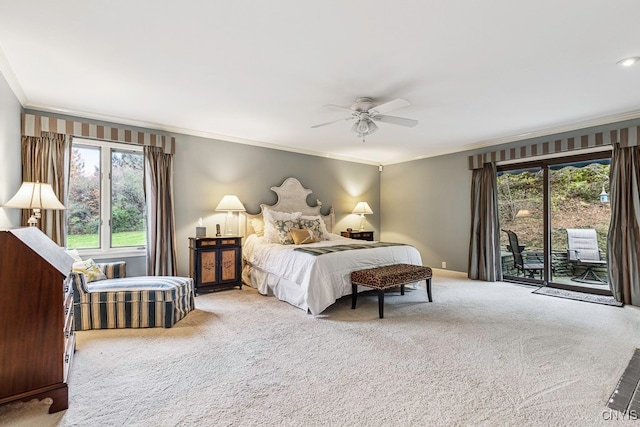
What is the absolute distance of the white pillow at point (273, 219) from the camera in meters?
5.07

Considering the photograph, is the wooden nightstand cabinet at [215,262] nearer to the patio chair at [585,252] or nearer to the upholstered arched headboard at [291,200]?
the upholstered arched headboard at [291,200]

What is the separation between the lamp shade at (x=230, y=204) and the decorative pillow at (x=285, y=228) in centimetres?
62

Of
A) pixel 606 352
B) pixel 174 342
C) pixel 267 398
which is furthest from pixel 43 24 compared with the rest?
pixel 606 352

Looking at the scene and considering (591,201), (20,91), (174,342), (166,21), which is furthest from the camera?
(591,201)

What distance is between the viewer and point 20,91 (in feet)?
11.3

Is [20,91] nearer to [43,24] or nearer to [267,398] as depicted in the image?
[43,24]

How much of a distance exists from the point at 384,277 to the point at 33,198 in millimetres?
3586

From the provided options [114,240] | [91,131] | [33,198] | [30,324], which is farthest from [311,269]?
[91,131]

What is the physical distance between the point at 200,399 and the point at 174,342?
42.0 inches

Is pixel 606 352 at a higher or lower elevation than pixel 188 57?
lower

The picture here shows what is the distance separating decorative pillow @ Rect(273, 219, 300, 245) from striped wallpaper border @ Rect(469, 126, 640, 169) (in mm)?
3412

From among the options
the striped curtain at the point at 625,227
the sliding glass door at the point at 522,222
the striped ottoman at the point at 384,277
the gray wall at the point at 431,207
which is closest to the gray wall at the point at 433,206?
the gray wall at the point at 431,207

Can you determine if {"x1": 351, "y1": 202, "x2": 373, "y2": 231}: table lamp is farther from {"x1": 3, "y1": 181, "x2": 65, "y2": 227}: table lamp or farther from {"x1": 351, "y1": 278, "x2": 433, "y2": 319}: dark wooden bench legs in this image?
{"x1": 3, "y1": 181, "x2": 65, "y2": 227}: table lamp

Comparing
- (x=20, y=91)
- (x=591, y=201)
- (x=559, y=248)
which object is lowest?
(x=559, y=248)
